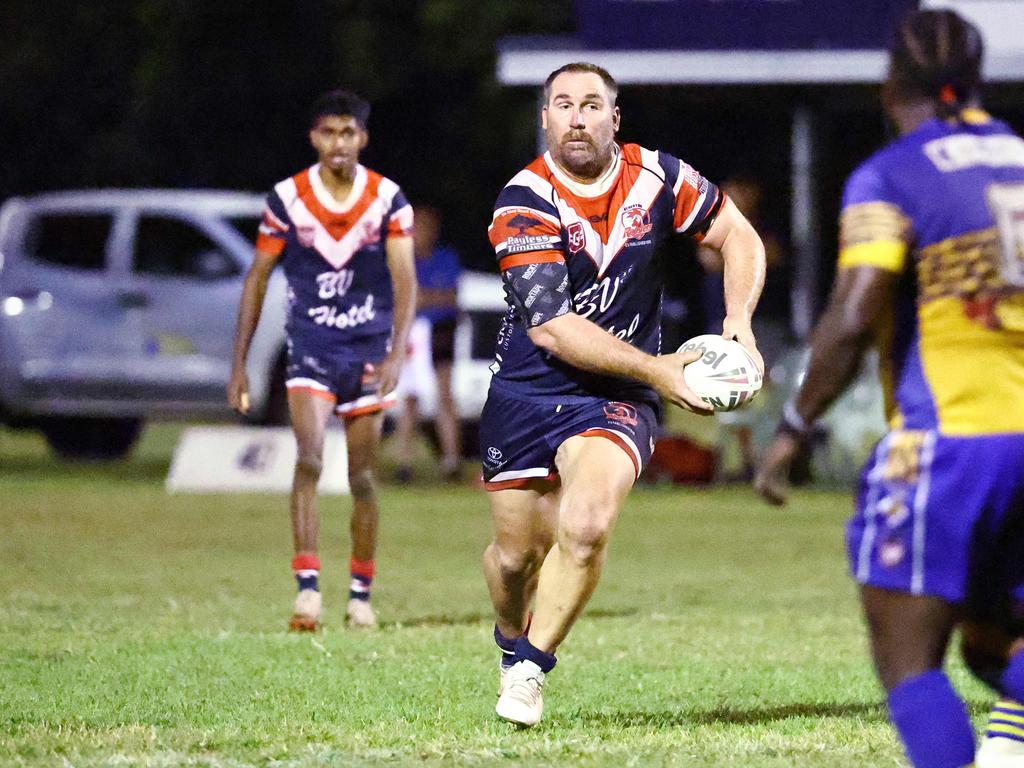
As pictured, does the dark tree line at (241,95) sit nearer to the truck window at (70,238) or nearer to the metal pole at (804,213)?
the metal pole at (804,213)

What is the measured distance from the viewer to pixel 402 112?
3750 centimetres

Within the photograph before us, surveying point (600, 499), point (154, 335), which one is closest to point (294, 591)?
point (600, 499)

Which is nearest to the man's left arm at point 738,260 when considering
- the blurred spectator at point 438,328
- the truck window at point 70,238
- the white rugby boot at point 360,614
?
the white rugby boot at point 360,614

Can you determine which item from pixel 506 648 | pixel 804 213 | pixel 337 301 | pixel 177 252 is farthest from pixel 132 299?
pixel 506 648

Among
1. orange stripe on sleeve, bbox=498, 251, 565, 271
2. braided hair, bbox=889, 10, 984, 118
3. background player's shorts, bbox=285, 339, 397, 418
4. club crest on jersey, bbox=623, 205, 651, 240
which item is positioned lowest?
background player's shorts, bbox=285, 339, 397, 418

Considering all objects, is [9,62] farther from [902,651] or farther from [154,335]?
[902,651]

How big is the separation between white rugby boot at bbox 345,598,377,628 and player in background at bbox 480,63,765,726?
2.45 metres

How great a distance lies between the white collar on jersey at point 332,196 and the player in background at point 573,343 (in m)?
2.92

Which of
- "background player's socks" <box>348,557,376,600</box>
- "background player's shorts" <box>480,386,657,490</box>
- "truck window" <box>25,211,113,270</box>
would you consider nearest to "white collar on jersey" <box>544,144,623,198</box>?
"background player's shorts" <box>480,386,657,490</box>

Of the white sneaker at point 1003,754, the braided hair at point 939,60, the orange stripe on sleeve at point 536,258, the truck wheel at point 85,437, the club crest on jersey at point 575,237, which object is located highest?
the braided hair at point 939,60

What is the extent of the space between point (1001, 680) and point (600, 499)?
69.1 inches

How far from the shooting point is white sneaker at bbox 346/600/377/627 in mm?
9453

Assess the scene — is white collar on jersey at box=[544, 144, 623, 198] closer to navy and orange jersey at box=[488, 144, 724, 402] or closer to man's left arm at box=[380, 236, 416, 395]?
navy and orange jersey at box=[488, 144, 724, 402]

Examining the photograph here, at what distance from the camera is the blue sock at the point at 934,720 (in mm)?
4637
